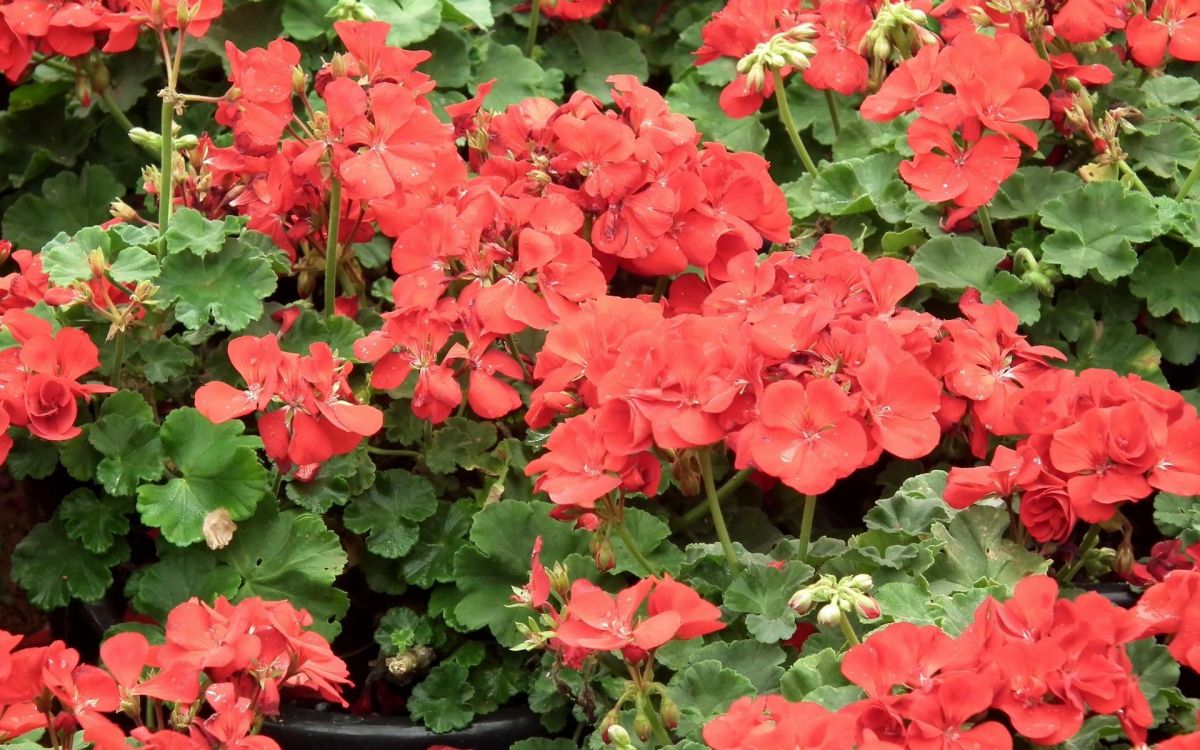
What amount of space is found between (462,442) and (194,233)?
0.45 meters

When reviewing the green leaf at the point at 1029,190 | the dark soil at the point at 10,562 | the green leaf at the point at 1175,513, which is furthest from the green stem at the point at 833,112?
the dark soil at the point at 10,562

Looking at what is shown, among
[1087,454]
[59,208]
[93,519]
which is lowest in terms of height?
[59,208]

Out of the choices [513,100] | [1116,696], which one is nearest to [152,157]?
[513,100]

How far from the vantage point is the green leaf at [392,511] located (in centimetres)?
190

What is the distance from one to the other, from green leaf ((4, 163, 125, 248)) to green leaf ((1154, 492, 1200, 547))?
6.07 ft

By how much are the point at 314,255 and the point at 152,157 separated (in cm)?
84

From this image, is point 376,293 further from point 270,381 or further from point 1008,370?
point 1008,370

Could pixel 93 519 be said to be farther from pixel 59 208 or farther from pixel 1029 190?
pixel 1029 190

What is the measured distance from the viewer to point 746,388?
4.88ft

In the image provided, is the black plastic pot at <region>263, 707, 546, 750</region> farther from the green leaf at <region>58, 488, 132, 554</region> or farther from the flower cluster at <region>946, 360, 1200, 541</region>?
the flower cluster at <region>946, 360, 1200, 541</region>

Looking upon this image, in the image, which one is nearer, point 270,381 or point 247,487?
point 270,381

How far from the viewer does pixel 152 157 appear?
2787 mm

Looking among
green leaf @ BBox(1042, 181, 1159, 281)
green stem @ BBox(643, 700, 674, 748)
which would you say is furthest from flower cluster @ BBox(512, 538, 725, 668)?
green leaf @ BBox(1042, 181, 1159, 281)

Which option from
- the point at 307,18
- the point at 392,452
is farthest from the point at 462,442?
the point at 307,18
